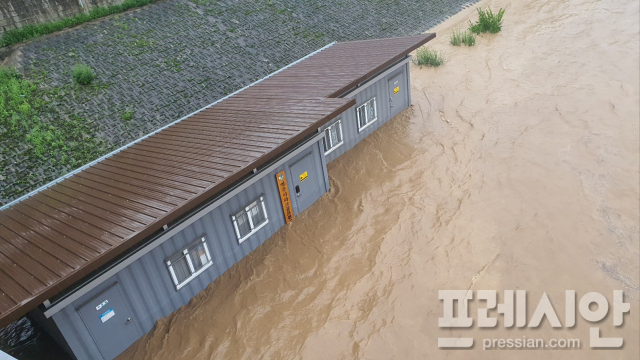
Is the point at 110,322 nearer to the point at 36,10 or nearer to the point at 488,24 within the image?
the point at 36,10

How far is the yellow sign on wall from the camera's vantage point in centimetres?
1055

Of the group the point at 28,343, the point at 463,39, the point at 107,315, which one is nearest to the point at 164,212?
the point at 107,315

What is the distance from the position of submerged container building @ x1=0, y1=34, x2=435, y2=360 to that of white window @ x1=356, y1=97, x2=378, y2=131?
0.54 m

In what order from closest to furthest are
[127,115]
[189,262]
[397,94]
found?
[189,262]
[127,115]
[397,94]

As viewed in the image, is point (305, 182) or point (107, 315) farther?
point (305, 182)

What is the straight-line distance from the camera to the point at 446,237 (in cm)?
1074

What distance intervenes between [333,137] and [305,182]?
7.67ft

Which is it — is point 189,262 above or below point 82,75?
below

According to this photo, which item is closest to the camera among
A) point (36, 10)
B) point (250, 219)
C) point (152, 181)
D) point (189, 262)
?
point (189, 262)

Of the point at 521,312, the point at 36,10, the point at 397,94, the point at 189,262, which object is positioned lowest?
the point at 521,312

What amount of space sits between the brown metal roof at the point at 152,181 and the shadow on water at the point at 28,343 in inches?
82.3

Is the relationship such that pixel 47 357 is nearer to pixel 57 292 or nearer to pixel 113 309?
pixel 113 309

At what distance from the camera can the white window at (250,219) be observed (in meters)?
9.94

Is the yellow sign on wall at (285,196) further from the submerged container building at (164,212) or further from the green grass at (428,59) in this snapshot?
the green grass at (428,59)
